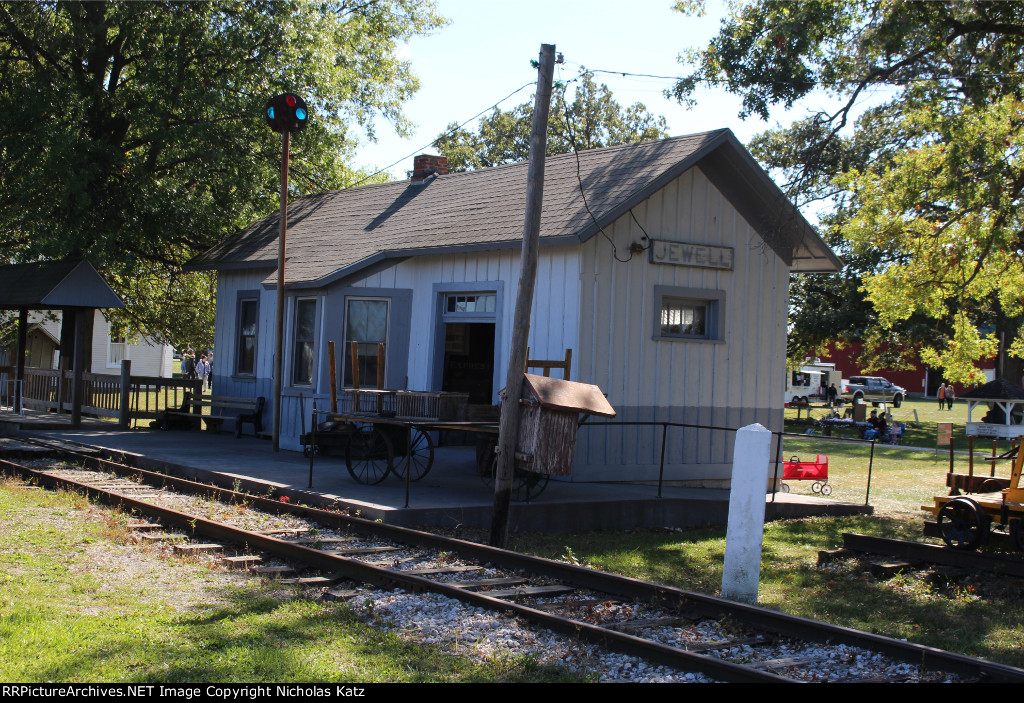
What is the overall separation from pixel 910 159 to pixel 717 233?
7678 millimetres

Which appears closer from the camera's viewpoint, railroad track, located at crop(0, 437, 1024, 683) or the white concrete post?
railroad track, located at crop(0, 437, 1024, 683)

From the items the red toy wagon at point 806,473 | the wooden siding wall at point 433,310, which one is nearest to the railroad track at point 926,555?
the wooden siding wall at point 433,310

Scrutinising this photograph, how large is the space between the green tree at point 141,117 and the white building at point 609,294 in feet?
19.8

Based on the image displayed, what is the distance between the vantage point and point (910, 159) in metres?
20.5

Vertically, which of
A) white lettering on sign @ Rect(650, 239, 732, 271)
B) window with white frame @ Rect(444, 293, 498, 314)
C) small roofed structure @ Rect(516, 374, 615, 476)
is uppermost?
white lettering on sign @ Rect(650, 239, 732, 271)

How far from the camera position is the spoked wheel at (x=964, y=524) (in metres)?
10.6

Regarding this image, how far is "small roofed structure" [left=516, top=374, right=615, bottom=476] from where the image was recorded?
400 inches

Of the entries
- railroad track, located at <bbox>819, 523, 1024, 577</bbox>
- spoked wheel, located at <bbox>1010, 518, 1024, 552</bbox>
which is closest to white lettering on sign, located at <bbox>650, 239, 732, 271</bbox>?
railroad track, located at <bbox>819, 523, 1024, 577</bbox>

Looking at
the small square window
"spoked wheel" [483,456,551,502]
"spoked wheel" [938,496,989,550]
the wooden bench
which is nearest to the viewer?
"spoked wheel" [938,496,989,550]

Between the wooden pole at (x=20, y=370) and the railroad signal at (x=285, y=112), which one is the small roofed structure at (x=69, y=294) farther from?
the railroad signal at (x=285, y=112)

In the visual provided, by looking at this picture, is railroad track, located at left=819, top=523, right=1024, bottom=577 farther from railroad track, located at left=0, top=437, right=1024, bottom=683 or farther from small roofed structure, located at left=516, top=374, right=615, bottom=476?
railroad track, located at left=0, top=437, right=1024, bottom=683

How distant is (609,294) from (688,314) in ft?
6.07

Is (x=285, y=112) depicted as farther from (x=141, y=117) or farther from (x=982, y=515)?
(x=982, y=515)

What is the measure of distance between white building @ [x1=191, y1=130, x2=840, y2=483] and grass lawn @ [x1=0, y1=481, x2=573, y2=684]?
7047mm
